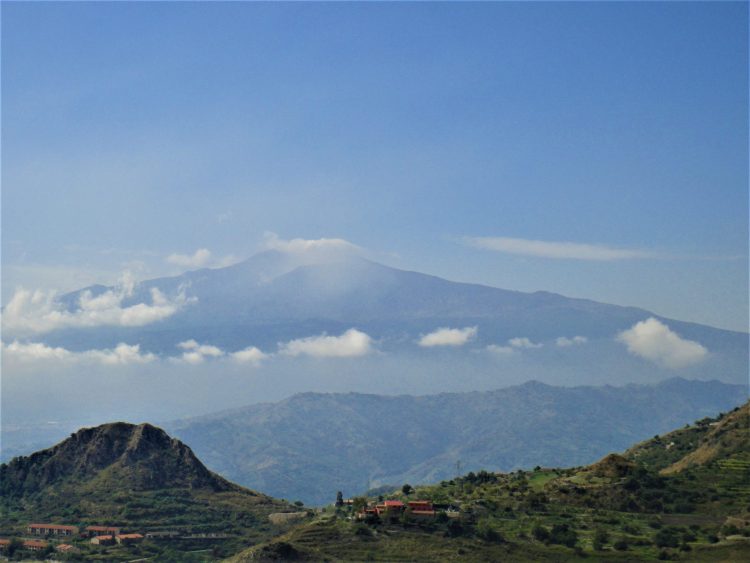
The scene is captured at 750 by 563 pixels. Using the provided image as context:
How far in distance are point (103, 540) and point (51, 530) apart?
1430 centimetres

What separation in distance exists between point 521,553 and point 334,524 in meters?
26.1

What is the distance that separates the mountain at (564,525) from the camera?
386ft

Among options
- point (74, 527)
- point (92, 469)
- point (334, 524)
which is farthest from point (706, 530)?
point (92, 469)

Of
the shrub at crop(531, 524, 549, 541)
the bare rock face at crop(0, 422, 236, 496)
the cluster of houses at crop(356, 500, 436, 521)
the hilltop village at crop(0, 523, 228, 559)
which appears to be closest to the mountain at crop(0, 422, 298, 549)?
the bare rock face at crop(0, 422, 236, 496)

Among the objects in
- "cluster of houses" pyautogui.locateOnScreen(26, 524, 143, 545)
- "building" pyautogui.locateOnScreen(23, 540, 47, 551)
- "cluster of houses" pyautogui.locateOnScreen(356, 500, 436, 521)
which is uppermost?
"cluster of houses" pyautogui.locateOnScreen(356, 500, 436, 521)

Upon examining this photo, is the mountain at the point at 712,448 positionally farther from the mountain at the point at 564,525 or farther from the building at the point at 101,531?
the building at the point at 101,531

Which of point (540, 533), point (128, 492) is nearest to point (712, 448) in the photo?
point (540, 533)

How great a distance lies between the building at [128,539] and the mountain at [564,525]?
32.4 metres

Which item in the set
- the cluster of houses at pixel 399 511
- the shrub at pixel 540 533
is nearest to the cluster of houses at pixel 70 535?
the cluster of houses at pixel 399 511

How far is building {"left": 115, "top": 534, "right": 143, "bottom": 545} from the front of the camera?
152125mm

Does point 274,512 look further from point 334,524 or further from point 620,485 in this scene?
point 620,485

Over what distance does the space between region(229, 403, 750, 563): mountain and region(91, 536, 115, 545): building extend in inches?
1419

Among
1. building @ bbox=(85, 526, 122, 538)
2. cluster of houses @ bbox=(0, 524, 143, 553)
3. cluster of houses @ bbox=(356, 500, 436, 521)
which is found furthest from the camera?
building @ bbox=(85, 526, 122, 538)

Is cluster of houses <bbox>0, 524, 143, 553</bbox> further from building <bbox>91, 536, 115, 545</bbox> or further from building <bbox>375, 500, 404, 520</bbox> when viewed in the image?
building <bbox>375, 500, 404, 520</bbox>
